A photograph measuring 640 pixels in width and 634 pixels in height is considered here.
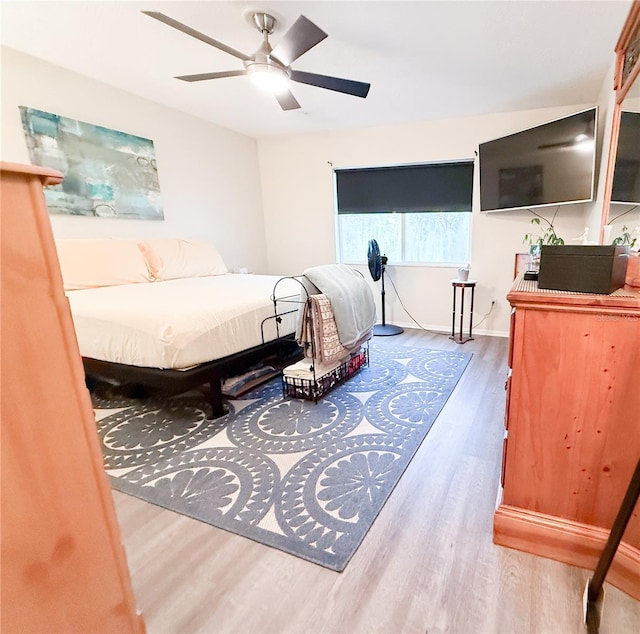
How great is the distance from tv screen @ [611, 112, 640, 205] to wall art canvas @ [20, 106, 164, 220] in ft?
12.0

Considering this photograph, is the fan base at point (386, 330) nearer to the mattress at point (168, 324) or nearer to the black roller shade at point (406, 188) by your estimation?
the black roller shade at point (406, 188)

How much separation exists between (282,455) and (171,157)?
3.37 metres

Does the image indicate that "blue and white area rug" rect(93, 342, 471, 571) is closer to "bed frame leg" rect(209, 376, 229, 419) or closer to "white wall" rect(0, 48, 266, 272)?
"bed frame leg" rect(209, 376, 229, 419)

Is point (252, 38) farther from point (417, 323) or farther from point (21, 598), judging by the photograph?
point (417, 323)

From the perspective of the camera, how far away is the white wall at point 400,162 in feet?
12.4

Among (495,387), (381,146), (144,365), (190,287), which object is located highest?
(381,146)

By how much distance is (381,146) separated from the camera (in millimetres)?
4230

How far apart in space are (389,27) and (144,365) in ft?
8.47

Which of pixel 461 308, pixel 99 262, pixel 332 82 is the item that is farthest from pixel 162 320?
pixel 461 308

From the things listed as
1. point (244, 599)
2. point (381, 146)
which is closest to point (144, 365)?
point (244, 599)

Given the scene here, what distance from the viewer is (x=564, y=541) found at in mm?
1228

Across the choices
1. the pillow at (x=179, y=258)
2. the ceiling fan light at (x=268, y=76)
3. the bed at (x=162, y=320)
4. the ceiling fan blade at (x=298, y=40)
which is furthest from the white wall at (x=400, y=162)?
the ceiling fan blade at (x=298, y=40)

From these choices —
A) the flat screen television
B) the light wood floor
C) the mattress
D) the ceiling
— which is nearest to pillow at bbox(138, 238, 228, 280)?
the mattress

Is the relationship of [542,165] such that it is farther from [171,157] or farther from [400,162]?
[171,157]
